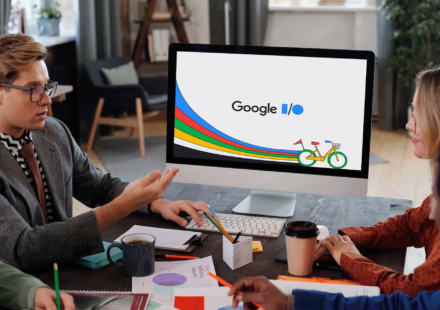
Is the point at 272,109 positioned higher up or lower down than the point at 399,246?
higher up

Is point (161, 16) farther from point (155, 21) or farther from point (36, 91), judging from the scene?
point (36, 91)

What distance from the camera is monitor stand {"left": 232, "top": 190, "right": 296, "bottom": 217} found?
199 centimetres

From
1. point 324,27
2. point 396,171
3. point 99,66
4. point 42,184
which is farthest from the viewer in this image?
point 324,27

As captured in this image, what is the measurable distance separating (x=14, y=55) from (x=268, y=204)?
0.86 metres

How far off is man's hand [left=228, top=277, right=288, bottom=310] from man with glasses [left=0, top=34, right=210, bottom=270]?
39cm

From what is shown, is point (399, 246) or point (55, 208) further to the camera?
point (55, 208)

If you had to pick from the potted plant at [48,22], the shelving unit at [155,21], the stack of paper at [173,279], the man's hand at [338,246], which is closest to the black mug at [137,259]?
the stack of paper at [173,279]

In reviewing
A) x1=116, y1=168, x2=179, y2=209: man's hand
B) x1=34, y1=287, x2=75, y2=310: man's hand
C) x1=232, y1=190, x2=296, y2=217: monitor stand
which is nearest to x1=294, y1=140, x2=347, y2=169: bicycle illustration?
x1=232, y1=190, x2=296, y2=217: monitor stand

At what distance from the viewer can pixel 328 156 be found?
194 cm

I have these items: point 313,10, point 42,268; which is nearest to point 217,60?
point 42,268

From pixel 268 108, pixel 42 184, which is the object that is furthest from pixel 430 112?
pixel 42 184

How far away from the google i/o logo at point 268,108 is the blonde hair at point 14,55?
1.96 ft

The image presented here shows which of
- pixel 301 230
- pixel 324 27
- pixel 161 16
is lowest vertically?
pixel 301 230

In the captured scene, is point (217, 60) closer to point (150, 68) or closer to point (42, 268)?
point (42, 268)
